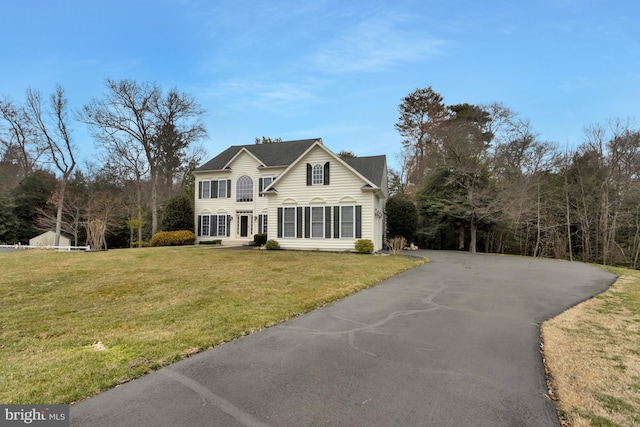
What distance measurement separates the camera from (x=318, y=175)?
19047mm

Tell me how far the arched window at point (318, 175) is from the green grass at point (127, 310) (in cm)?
723

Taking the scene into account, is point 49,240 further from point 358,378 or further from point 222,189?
point 358,378

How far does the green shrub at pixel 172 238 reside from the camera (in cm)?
2334

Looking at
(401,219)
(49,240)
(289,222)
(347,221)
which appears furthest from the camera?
(49,240)

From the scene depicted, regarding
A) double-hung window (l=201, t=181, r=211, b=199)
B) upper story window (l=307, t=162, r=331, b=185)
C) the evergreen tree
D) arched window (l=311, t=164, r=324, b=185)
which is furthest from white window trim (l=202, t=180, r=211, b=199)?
the evergreen tree

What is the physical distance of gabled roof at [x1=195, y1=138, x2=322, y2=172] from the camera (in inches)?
982

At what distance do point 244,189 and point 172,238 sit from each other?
255 inches

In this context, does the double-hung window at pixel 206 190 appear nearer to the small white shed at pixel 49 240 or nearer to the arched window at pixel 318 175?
the arched window at pixel 318 175

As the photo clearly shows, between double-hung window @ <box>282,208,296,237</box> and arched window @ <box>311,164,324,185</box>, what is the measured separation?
2213 millimetres

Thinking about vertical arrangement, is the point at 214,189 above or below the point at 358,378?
above

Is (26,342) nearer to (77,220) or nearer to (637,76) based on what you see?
(637,76)

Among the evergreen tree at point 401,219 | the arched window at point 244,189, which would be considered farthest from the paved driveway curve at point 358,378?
the arched window at point 244,189

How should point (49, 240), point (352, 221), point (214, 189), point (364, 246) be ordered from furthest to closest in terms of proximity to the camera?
point (49, 240)
point (214, 189)
point (352, 221)
point (364, 246)

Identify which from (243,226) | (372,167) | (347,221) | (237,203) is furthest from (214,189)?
(372,167)
